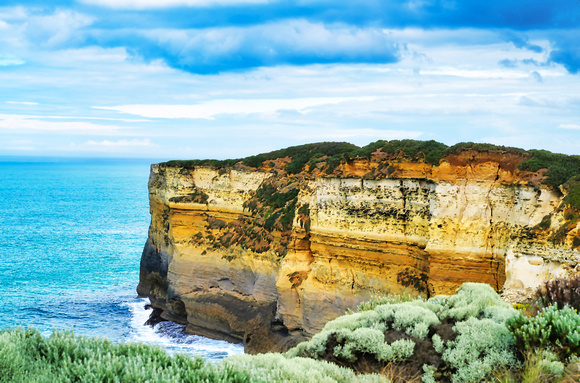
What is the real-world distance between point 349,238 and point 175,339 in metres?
14.5

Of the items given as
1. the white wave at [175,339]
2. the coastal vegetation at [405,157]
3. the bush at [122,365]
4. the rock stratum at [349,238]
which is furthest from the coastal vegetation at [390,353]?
the white wave at [175,339]

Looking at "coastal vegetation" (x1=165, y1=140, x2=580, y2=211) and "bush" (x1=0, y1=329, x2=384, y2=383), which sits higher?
Answer: "coastal vegetation" (x1=165, y1=140, x2=580, y2=211)

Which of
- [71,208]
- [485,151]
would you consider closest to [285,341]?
[485,151]

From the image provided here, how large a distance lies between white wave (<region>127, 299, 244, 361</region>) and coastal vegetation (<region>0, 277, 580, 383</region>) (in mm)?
20114

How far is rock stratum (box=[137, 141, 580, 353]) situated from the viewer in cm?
2277

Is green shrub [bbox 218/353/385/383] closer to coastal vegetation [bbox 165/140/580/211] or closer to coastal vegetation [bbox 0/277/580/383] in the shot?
coastal vegetation [bbox 0/277/580/383]

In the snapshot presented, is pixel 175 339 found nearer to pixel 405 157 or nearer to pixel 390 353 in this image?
pixel 405 157

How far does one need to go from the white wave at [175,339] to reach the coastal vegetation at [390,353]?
20.1 m

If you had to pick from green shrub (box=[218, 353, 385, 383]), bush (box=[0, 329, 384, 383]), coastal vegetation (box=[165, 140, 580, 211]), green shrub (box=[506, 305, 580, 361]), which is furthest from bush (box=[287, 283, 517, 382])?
coastal vegetation (box=[165, 140, 580, 211])

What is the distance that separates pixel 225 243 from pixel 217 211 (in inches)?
133

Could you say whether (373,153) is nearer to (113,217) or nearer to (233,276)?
(233,276)

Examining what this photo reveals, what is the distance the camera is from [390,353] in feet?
35.5

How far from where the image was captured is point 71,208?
111250mm

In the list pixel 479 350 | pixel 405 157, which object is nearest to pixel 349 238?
pixel 405 157
